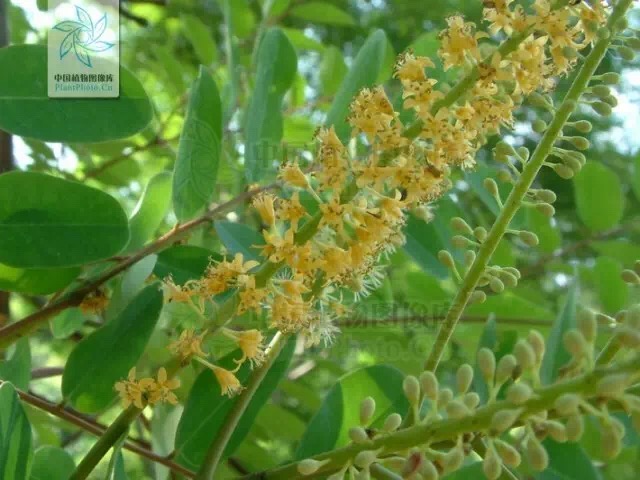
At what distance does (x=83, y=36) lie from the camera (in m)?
1.41

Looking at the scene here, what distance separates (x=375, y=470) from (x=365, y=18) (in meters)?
2.66

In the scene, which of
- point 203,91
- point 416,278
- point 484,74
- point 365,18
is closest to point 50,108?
point 203,91

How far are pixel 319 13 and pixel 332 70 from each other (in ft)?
0.79

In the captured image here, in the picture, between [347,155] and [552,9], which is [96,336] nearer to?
[347,155]

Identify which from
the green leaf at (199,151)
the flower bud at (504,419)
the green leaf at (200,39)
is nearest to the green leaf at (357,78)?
the green leaf at (199,151)

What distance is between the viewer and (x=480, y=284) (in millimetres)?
1028

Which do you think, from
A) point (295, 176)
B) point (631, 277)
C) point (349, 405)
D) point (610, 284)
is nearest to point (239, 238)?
point (295, 176)

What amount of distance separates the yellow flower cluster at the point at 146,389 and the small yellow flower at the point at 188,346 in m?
0.04

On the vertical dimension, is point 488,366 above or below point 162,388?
above

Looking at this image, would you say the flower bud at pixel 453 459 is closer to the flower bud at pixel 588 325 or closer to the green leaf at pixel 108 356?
the flower bud at pixel 588 325

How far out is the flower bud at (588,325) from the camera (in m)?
0.72

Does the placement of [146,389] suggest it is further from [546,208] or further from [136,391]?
[546,208]

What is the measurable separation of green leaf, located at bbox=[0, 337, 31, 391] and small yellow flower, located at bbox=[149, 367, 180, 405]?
34 centimetres

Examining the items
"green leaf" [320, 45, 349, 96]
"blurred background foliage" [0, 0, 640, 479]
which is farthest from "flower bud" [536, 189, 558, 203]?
"green leaf" [320, 45, 349, 96]
